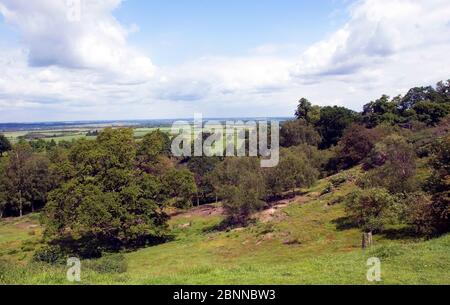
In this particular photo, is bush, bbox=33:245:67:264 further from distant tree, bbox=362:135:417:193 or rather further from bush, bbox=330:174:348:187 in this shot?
bush, bbox=330:174:348:187

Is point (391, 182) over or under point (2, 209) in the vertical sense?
over

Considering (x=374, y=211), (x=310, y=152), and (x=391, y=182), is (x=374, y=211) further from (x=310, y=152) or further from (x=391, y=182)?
(x=310, y=152)

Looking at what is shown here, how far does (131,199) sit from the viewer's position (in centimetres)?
3634

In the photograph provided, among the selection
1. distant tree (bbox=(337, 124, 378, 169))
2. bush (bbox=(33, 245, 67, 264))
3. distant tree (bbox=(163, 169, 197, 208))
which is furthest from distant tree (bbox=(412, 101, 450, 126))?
bush (bbox=(33, 245, 67, 264))

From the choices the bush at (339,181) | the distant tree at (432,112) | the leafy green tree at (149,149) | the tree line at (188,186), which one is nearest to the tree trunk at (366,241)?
the tree line at (188,186)

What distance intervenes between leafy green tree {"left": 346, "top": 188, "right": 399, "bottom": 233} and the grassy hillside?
2.83 feet

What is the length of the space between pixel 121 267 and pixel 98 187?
685 inches

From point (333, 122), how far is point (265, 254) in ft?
188

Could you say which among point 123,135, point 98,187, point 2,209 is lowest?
point 2,209

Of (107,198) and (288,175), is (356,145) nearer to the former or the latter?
(288,175)

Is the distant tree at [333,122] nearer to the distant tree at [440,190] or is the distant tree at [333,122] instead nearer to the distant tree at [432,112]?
the distant tree at [432,112]

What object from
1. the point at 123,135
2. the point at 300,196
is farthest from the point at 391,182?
the point at 123,135
